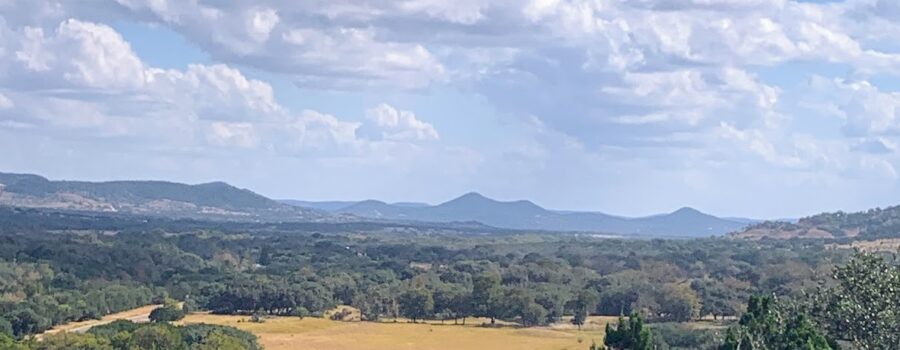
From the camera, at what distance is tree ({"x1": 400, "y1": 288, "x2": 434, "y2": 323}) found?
431 ft

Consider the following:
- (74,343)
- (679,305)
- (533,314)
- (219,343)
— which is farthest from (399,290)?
(74,343)

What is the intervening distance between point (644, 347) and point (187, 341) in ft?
162

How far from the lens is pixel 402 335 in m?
112

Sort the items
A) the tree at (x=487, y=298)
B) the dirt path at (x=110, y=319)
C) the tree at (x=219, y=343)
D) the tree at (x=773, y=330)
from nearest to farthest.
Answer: the tree at (x=773, y=330) → the tree at (x=219, y=343) → the dirt path at (x=110, y=319) → the tree at (x=487, y=298)

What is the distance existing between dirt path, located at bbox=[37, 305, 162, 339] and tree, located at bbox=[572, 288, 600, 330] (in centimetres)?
Answer: 4437

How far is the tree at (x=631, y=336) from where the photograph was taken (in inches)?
1875

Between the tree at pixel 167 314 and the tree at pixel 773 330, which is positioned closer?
the tree at pixel 773 330

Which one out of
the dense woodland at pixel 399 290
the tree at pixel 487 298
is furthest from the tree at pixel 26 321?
the tree at pixel 487 298

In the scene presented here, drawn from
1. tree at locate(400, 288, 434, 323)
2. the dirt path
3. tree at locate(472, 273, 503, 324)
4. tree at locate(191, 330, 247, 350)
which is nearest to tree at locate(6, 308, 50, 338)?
the dirt path

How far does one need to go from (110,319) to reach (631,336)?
8487cm

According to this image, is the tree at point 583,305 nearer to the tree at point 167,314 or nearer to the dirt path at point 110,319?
the tree at point 167,314

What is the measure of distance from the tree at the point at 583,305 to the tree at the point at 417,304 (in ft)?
52.1

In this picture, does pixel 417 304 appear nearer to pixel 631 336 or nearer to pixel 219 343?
pixel 219 343

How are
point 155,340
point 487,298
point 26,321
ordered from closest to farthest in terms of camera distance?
point 155,340 → point 26,321 → point 487,298
